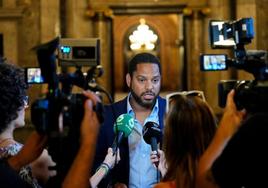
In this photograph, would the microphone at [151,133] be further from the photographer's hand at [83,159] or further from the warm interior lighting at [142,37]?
the warm interior lighting at [142,37]

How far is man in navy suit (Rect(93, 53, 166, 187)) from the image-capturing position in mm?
3449

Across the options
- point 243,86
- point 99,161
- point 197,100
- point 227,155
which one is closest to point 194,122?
point 197,100

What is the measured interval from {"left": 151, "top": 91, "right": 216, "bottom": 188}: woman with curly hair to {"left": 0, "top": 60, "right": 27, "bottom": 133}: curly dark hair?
2.07 ft

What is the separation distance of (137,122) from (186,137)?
1.37 metres

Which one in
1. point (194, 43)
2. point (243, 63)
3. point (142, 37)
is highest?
point (142, 37)

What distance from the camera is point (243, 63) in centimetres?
220

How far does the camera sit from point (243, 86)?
2131mm

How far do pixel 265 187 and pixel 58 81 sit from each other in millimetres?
815

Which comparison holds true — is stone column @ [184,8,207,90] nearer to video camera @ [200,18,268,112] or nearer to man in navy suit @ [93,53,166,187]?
man in navy suit @ [93,53,166,187]

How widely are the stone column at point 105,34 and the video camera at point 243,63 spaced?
6827mm

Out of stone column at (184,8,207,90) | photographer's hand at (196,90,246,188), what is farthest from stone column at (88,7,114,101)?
photographer's hand at (196,90,246,188)

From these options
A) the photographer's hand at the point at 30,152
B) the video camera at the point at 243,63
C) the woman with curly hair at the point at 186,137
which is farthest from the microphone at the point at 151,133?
the photographer's hand at the point at 30,152

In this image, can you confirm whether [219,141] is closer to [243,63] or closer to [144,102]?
[243,63]

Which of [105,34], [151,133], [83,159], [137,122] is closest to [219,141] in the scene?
[83,159]
